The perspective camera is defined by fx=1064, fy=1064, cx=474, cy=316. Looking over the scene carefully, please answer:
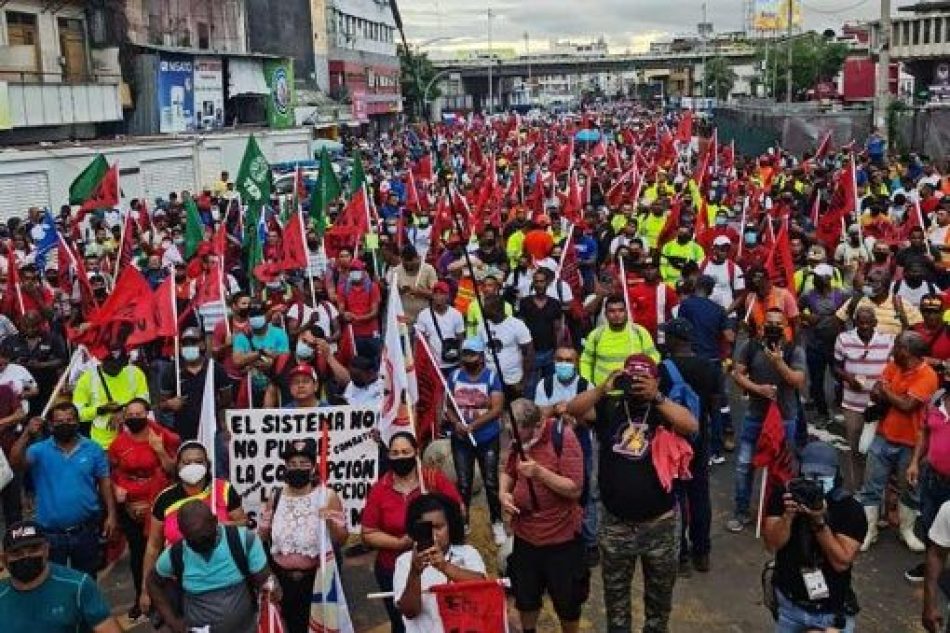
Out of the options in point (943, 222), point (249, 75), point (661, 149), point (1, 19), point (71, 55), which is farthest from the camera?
point (249, 75)

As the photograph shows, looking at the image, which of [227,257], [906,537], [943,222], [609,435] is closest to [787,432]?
[906,537]

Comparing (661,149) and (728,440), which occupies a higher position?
(661,149)

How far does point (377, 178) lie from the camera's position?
27.3 m

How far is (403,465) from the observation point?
5.20m

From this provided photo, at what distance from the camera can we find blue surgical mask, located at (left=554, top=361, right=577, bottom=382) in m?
6.75

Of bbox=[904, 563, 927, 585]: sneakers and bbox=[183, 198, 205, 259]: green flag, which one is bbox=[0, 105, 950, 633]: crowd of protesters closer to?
bbox=[183, 198, 205, 259]: green flag

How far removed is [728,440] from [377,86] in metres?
70.9

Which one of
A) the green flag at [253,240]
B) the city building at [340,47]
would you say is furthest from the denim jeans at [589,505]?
the city building at [340,47]

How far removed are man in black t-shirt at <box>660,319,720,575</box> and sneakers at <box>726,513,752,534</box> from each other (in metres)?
0.64

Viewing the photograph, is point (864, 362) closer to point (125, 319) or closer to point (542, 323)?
point (542, 323)

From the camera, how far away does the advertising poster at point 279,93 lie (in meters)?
43.6

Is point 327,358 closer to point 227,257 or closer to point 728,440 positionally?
point 728,440

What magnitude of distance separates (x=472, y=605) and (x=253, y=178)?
13.0 metres

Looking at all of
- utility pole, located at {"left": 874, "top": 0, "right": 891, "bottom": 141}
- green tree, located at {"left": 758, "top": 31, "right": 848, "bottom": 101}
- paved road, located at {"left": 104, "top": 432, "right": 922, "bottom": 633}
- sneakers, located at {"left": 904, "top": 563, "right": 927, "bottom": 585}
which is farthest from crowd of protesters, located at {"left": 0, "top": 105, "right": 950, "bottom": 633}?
green tree, located at {"left": 758, "top": 31, "right": 848, "bottom": 101}
